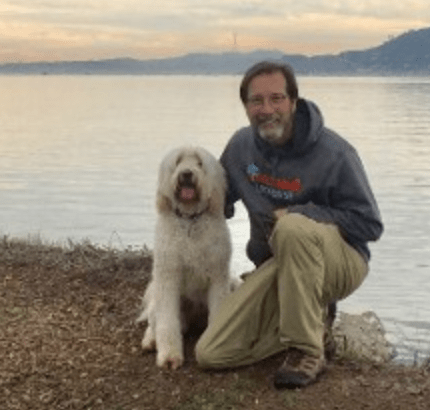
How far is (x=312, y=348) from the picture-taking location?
5531 millimetres

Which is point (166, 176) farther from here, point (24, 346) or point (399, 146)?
point (399, 146)

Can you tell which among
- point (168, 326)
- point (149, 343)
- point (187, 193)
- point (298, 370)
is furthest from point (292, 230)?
point (149, 343)

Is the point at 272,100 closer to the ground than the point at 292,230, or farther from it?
farther from it

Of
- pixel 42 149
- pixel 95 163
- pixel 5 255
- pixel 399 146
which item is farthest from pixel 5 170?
pixel 5 255

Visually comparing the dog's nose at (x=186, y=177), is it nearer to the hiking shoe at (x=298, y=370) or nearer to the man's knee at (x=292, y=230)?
the man's knee at (x=292, y=230)

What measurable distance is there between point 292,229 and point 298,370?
858mm

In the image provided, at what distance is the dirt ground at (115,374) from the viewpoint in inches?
211

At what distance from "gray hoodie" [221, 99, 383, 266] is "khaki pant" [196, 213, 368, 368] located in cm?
14

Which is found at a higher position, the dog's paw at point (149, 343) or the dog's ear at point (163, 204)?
the dog's ear at point (163, 204)

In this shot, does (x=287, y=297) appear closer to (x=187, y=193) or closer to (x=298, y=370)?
(x=298, y=370)

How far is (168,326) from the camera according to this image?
19.5 feet

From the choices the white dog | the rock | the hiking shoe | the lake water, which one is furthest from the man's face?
the lake water

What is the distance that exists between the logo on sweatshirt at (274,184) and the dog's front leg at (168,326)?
2.80 ft

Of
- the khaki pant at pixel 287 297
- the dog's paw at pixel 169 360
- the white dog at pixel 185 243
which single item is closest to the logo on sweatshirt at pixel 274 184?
the white dog at pixel 185 243
